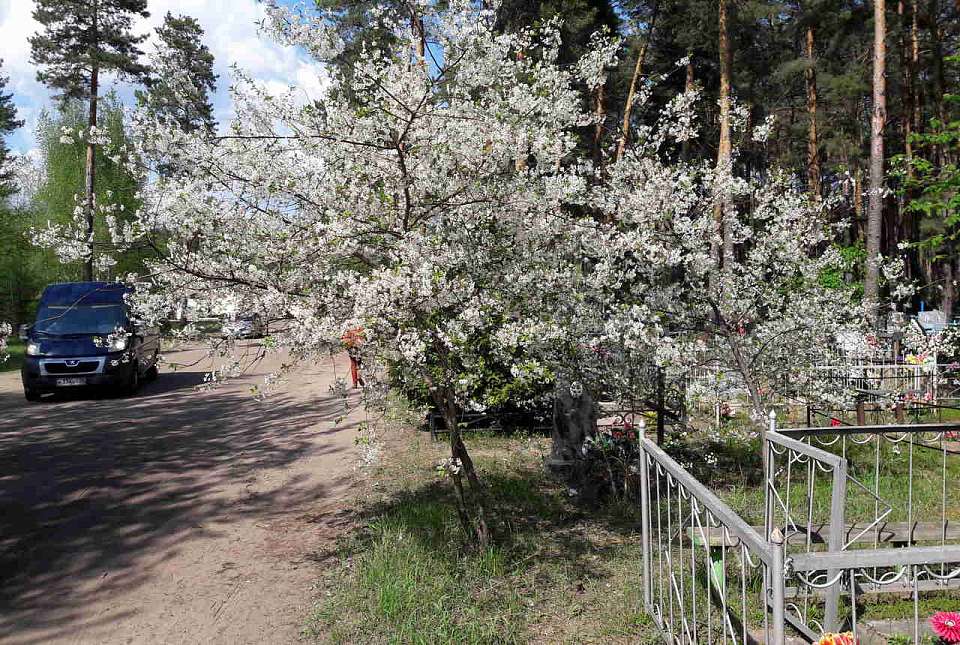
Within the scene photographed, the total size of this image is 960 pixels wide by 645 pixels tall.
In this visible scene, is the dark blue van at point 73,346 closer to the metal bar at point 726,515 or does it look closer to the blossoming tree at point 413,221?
the blossoming tree at point 413,221

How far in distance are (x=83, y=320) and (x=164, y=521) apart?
831 cm

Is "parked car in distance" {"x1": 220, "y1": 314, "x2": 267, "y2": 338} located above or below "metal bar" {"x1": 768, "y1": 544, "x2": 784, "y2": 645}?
above

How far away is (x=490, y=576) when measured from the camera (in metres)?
4.68

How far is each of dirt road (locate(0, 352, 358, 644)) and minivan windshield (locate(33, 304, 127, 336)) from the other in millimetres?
1775

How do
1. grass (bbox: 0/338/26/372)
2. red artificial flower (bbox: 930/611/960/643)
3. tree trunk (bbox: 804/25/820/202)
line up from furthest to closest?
1. tree trunk (bbox: 804/25/820/202)
2. grass (bbox: 0/338/26/372)
3. red artificial flower (bbox: 930/611/960/643)

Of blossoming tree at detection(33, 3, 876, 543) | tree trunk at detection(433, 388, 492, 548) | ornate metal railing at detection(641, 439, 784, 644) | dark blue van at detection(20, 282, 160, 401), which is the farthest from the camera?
dark blue van at detection(20, 282, 160, 401)

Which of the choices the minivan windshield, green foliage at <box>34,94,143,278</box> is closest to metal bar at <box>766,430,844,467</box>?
the minivan windshield

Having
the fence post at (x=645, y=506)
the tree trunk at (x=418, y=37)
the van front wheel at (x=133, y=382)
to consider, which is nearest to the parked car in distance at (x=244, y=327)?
the tree trunk at (x=418, y=37)

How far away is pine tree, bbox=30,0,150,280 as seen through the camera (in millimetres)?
20812

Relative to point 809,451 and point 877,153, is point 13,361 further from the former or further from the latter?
point 877,153

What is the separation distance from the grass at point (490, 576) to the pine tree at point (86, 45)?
20.2 metres

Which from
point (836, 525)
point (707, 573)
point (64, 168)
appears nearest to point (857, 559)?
point (707, 573)

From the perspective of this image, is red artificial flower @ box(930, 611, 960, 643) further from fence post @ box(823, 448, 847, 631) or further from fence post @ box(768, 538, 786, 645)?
fence post @ box(768, 538, 786, 645)

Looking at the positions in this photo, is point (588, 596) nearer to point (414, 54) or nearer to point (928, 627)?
point (928, 627)
